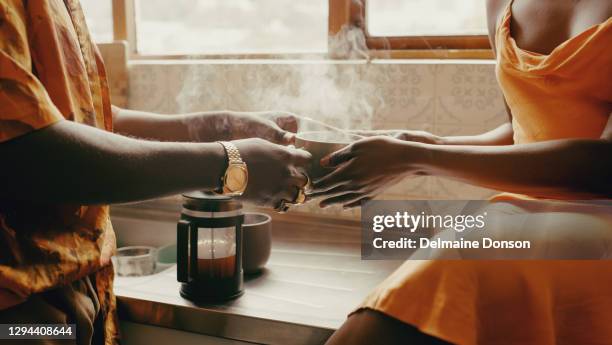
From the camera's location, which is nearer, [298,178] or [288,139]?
[298,178]

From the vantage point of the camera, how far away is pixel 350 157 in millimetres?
932

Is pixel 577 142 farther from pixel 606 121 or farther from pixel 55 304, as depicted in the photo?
pixel 55 304

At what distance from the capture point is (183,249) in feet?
3.48

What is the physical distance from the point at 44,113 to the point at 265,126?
56 cm

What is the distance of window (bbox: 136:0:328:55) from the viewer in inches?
67.2

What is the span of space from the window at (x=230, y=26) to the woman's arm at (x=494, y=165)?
803 mm

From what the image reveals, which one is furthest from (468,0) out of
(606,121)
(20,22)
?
(20,22)

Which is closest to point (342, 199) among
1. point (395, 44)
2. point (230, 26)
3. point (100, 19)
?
point (395, 44)

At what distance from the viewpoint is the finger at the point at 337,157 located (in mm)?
930

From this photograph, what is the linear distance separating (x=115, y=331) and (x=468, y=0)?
4.04 feet

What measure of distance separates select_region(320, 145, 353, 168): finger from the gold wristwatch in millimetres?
174

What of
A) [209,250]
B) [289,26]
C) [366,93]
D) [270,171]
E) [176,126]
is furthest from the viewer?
[289,26]
